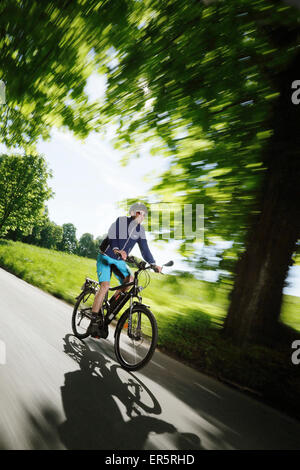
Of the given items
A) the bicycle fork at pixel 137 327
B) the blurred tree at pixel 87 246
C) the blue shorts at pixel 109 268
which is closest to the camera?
the bicycle fork at pixel 137 327

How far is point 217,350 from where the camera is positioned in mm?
4223

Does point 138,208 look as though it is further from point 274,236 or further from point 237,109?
point 237,109

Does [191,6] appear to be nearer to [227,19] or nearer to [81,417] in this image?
[227,19]

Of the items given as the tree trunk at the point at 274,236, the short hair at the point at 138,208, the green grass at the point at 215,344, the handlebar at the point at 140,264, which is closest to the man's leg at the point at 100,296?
the handlebar at the point at 140,264

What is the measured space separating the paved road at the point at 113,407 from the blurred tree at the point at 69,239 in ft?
291

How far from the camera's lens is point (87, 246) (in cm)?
9312

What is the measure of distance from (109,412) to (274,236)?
374cm

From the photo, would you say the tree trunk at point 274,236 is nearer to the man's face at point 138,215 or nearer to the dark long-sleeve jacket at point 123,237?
the dark long-sleeve jacket at point 123,237

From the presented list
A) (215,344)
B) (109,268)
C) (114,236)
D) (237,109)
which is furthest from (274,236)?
(109,268)

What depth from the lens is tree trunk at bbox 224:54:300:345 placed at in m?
4.51

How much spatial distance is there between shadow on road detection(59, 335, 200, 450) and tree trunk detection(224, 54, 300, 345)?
7.57 ft

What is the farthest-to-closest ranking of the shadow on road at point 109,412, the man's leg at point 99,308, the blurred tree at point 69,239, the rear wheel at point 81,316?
the blurred tree at point 69,239, the rear wheel at point 81,316, the man's leg at point 99,308, the shadow on road at point 109,412

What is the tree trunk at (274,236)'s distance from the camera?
14.8 ft

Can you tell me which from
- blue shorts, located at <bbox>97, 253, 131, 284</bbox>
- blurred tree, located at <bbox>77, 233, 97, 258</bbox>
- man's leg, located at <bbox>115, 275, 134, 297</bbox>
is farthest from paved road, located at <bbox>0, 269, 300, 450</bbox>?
blurred tree, located at <bbox>77, 233, 97, 258</bbox>
